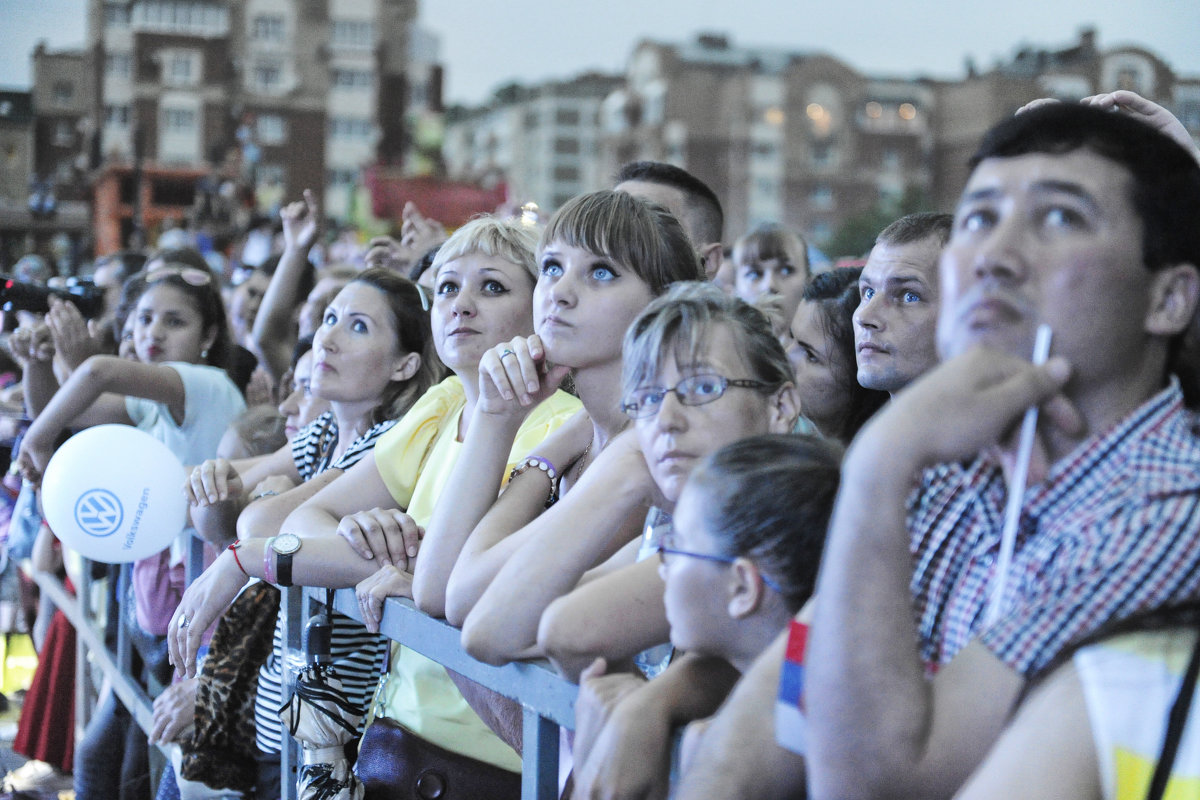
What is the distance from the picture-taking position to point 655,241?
238cm

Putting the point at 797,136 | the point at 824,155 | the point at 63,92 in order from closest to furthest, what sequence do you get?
the point at 63,92, the point at 797,136, the point at 824,155

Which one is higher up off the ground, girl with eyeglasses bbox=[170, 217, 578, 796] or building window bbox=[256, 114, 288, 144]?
building window bbox=[256, 114, 288, 144]

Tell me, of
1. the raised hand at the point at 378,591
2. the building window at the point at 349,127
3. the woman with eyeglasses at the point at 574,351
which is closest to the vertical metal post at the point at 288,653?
the raised hand at the point at 378,591

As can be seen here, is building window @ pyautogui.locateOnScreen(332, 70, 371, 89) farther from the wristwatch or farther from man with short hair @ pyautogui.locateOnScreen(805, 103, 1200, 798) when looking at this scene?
man with short hair @ pyautogui.locateOnScreen(805, 103, 1200, 798)

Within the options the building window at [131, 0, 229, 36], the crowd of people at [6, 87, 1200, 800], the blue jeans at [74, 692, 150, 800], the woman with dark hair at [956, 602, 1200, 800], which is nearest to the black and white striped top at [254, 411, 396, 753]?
the crowd of people at [6, 87, 1200, 800]

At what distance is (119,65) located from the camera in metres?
35.4

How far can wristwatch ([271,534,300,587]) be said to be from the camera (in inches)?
98.9

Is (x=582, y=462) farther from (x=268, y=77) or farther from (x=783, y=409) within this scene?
(x=268, y=77)

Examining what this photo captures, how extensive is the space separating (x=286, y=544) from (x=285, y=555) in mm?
23

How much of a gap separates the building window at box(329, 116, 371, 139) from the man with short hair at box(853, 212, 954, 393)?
37979 mm

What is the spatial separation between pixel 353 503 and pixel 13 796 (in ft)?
7.78

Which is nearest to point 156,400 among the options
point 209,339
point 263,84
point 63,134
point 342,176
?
point 209,339

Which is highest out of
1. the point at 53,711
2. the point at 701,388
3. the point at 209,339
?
the point at 701,388

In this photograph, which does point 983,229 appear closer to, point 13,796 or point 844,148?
point 13,796
